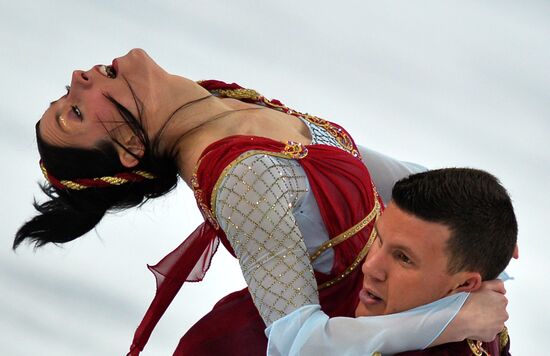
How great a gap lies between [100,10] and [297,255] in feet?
7.77

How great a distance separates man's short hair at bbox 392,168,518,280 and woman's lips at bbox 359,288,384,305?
6.9 inches

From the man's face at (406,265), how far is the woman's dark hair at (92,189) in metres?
0.66

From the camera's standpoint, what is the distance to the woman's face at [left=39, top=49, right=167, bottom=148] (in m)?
2.90

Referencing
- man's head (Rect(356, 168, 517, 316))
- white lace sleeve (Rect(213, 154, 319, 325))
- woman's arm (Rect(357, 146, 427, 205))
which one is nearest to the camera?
man's head (Rect(356, 168, 517, 316))

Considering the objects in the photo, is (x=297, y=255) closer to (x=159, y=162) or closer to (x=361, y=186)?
(x=361, y=186)

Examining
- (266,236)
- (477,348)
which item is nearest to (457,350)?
(477,348)

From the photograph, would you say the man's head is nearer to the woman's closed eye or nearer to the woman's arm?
the woman's closed eye

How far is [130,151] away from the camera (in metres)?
2.92

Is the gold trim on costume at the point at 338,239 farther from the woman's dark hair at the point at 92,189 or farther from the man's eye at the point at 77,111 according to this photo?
the man's eye at the point at 77,111

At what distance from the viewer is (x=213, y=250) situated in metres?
3.11

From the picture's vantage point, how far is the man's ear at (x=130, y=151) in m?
2.91

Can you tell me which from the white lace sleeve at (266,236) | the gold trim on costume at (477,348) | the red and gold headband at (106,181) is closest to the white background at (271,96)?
the red and gold headband at (106,181)

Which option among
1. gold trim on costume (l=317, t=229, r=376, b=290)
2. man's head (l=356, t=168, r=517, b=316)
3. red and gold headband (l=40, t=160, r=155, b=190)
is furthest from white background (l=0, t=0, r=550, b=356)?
man's head (l=356, t=168, r=517, b=316)

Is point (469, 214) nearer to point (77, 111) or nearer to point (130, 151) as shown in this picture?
point (130, 151)
